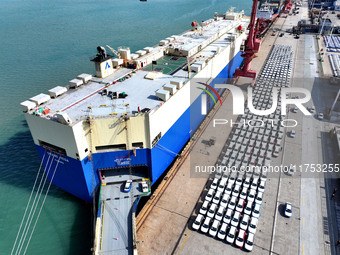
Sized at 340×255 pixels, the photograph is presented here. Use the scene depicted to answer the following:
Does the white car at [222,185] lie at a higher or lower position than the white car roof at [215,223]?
higher

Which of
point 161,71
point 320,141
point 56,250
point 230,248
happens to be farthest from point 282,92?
point 56,250

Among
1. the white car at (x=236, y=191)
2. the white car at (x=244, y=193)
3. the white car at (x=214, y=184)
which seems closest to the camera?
the white car at (x=244, y=193)

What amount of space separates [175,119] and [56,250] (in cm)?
1962

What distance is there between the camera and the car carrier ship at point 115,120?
2333 centimetres

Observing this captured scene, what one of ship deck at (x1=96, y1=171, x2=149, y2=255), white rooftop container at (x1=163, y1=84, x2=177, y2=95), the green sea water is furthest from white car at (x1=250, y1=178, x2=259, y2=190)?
the green sea water

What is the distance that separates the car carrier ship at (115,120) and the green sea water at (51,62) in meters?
4.08

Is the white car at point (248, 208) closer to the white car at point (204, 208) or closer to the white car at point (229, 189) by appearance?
the white car at point (229, 189)

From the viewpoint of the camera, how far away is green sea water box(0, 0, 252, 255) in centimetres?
2536

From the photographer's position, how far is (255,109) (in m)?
44.5

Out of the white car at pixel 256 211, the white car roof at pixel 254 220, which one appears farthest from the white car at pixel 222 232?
the white car at pixel 256 211

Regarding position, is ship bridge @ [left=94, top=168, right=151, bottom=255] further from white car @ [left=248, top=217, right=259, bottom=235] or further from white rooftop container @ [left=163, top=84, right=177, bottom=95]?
A: white car @ [left=248, top=217, right=259, bottom=235]

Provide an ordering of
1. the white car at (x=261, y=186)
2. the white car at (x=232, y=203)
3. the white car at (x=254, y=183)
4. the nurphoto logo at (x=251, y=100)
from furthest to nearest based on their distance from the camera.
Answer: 1. the nurphoto logo at (x=251, y=100)
2. the white car at (x=254, y=183)
3. the white car at (x=261, y=186)
4. the white car at (x=232, y=203)

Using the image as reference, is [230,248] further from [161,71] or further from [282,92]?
[282,92]

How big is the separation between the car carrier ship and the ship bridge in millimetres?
758
